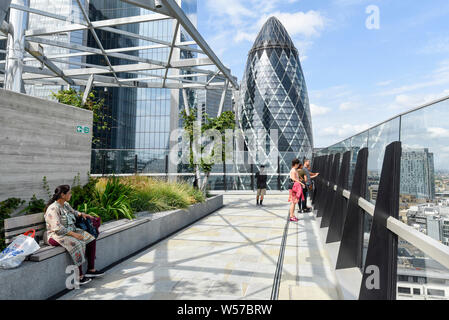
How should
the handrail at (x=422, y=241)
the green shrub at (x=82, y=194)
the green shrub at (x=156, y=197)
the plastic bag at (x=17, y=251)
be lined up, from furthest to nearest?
the green shrub at (x=156, y=197), the green shrub at (x=82, y=194), the plastic bag at (x=17, y=251), the handrail at (x=422, y=241)

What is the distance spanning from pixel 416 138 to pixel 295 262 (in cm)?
353

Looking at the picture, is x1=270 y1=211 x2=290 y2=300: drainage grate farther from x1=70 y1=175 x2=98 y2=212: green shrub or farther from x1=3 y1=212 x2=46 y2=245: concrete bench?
x1=70 y1=175 x2=98 y2=212: green shrub

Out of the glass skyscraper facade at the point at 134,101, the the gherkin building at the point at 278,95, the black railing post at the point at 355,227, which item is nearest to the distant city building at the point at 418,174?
the black railing post at the point at 355,227

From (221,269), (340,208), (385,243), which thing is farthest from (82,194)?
(385,243)

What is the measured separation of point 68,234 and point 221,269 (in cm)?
245

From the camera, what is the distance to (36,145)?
5480mm

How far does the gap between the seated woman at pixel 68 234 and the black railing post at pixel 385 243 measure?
375 centimetres

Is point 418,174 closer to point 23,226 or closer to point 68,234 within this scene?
point 68,234

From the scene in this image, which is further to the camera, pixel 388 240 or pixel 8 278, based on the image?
Answer: pixel 8 278

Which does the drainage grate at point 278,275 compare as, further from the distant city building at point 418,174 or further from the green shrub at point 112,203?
the green shrub at point 112,203

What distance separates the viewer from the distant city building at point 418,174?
2039 mm

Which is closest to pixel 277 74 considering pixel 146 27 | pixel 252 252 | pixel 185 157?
pixel 146 27

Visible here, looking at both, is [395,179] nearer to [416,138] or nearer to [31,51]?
[416,138]

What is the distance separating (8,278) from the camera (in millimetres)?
3180
